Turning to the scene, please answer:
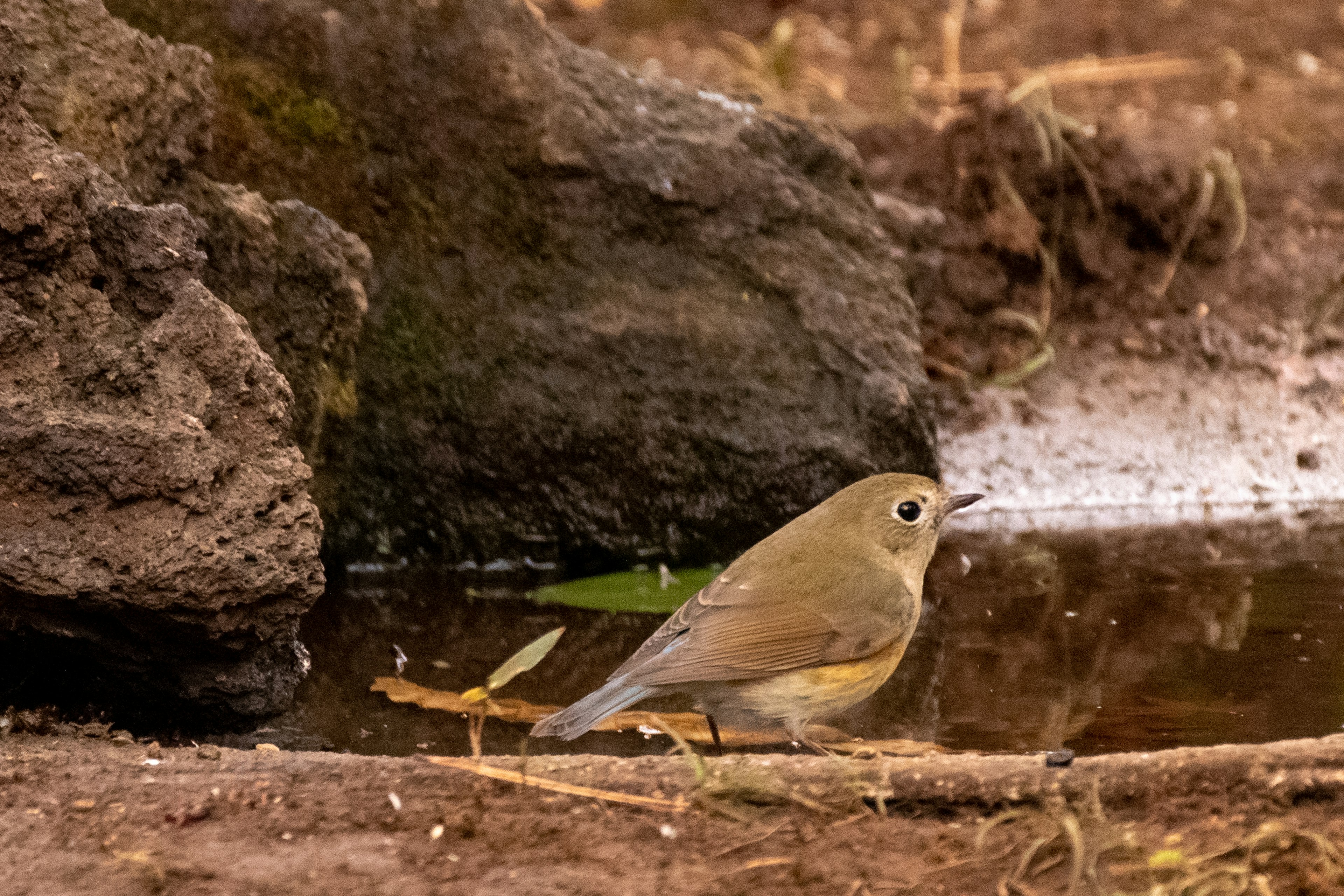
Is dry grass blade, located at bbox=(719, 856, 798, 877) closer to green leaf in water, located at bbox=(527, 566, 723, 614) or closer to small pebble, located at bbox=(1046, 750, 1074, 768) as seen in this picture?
small pebble, located at bbox=(1046, 750, 1074, 768)

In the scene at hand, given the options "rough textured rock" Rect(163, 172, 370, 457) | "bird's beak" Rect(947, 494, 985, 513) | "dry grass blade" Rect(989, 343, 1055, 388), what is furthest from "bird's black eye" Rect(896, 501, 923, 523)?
"dry grass blade" Rect(989, 343, 1055, 388)

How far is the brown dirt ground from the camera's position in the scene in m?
Result: 2.43

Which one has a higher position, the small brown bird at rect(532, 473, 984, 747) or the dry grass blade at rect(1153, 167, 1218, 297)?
the dry grass blade at rect(1153, 167, 1218, 297)

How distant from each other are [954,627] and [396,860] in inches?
102

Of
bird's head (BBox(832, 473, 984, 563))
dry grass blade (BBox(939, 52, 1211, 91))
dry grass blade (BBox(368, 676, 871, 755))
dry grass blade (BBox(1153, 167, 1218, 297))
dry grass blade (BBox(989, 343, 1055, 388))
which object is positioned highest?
dry grass blade (BBox(939, 52, 1211, 91))

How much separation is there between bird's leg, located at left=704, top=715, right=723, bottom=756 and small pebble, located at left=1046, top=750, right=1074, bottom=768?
1.19m

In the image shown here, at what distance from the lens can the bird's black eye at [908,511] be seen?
4.09 meters

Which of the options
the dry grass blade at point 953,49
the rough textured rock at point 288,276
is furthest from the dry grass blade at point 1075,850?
the dry grass blade at point 953,49

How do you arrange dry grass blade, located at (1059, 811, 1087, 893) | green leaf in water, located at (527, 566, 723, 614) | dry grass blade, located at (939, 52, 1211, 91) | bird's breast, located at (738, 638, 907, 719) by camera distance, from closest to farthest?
dry grass blade, located at (1059, 811, 1087, 893)
bird's breast, located at (738, 638, 907, 719)
green leaf in water, located at (527, 566, 723, 614)
dry grass blade, located at (939, 52, 1211, 91)

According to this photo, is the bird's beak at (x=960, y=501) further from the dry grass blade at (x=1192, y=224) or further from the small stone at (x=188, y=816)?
the dry grass blade at (x=1192, y=224)

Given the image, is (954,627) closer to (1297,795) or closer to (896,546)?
(896,546)

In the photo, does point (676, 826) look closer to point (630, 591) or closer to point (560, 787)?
point (560, 787)

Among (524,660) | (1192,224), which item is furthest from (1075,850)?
(1192,224)

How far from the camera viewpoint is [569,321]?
542 cm
